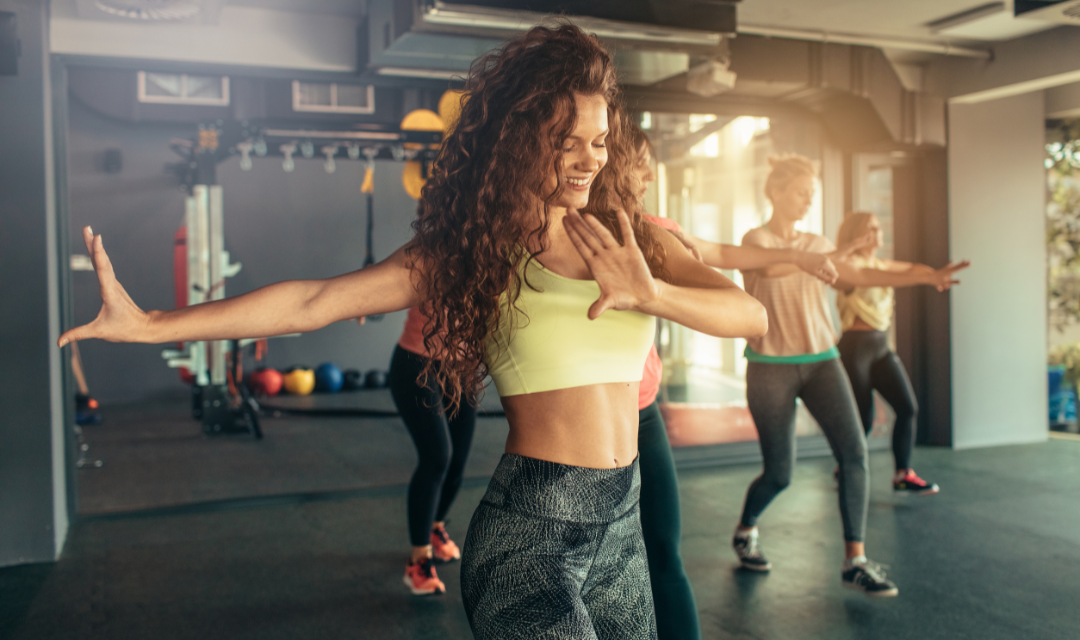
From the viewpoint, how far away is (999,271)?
5.70 meters

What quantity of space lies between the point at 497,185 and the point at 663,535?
100 centimetres

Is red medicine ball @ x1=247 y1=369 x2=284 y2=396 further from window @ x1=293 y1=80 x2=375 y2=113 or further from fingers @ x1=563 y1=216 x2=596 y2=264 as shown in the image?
fingers @ x1=563 y1=216 x2=596 y2=264

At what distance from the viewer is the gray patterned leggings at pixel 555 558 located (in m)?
1.13

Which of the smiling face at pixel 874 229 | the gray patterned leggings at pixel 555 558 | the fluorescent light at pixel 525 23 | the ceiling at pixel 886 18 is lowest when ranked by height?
the gray patterned leggings at pixel 555 558

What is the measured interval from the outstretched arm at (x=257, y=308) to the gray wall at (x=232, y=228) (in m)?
8.00

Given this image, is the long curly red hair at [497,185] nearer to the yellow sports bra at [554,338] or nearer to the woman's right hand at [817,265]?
the yellow sports bra at [554,338]

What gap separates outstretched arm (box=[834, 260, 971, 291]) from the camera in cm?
306

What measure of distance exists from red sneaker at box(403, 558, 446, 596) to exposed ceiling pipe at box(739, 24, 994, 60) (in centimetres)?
345

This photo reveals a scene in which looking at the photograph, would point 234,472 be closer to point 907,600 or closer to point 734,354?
point 734,354

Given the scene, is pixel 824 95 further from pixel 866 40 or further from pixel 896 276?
pixel 896 276

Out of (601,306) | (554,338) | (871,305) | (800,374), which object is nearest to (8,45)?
(554,338)

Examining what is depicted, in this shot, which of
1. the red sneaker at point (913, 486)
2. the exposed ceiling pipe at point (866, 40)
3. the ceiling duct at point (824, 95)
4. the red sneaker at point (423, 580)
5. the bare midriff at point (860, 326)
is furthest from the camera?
the ceiling duct at point (824, 95)

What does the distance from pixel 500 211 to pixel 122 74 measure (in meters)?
8.64

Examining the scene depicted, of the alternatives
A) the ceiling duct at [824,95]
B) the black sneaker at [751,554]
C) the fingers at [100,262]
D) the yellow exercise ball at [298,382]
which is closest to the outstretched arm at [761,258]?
the black sneaker at [751,554]
